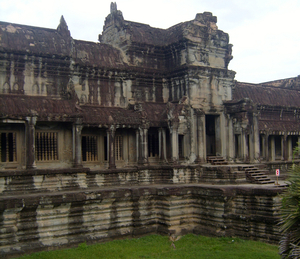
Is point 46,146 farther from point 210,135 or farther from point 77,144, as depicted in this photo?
point 210,135

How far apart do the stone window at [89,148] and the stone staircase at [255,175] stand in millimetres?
6502

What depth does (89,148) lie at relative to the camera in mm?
16484

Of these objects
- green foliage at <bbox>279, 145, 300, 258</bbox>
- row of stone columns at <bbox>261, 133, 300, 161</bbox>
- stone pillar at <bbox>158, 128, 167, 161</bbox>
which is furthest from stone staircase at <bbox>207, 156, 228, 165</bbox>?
green foliage at <bbox>279, 145, 300, 258</bbox>

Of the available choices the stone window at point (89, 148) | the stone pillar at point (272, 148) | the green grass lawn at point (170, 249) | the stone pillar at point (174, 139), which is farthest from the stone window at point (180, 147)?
the stone pillar at point (272, 148)

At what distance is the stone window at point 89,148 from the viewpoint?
16.4 metres

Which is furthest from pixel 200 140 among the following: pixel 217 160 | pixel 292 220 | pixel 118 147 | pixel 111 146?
pixel 292 220

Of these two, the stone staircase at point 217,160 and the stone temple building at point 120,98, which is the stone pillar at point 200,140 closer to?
the stone temple building at point 120,98

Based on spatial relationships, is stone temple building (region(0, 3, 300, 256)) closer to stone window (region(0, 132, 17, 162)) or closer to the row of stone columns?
stone window (region(0, 132, 17, 162))

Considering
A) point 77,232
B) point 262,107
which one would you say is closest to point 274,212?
point 77,232

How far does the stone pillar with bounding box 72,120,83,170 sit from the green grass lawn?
361 cm

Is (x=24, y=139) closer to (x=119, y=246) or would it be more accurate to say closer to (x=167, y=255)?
(x=119, y=246)

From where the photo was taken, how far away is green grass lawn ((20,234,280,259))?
37.6 ft

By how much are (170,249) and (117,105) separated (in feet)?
25.1

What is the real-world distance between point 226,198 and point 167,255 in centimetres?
315
